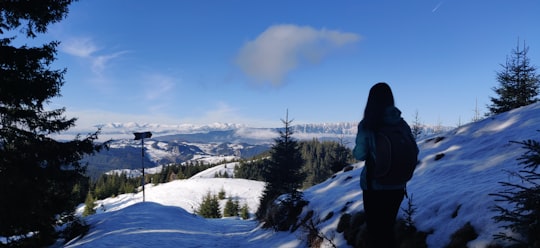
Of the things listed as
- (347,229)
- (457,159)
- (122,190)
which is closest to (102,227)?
(347,229)

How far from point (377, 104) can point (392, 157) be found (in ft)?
2.31

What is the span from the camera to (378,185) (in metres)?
3.88

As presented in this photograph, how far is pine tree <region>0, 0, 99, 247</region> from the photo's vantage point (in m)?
8.13

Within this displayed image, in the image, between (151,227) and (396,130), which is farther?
(151,227)

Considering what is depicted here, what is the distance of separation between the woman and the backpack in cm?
7

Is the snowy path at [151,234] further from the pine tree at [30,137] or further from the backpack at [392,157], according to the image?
the backpack at [392,157]

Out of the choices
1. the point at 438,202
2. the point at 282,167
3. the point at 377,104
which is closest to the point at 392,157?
the point at 377,104

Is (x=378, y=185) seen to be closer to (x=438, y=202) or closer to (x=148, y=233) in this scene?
(x=438, y=202)

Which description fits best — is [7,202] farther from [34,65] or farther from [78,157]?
[34,65]

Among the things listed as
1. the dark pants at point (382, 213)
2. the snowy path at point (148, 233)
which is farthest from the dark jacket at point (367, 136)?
the snowy path at point (148, 233)

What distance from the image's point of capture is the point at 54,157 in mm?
9547

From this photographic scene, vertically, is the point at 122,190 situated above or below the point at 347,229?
below

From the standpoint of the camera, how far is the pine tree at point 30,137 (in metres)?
8.13

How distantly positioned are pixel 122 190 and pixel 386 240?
11488 centimetres
